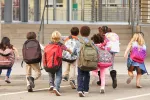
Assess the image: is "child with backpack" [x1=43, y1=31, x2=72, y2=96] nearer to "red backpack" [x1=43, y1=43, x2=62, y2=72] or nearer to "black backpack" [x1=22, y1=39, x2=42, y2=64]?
"red backpack" [x1=43, y1=43, x2=62, y2=72]

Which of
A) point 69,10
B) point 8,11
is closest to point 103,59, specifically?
point 8,11

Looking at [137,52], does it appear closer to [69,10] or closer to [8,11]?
[8,11]

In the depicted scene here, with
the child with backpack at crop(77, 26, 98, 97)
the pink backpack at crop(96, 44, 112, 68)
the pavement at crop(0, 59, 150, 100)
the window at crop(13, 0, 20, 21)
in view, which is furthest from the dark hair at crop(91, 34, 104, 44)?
the window at crop(13, 0, 20, 21)

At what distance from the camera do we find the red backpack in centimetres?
1080

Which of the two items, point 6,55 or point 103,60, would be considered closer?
point 103,60

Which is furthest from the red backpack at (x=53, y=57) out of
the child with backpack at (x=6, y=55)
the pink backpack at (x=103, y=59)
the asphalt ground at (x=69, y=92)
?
the child with backpack at (x=6, y=55)

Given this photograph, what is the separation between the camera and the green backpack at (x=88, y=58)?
10547mm

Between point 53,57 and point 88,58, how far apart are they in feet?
2.80

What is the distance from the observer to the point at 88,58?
10547mm

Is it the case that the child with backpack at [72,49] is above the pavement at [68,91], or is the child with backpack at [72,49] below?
above

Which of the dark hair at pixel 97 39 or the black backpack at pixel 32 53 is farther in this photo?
the dark hair at pixel 97 39

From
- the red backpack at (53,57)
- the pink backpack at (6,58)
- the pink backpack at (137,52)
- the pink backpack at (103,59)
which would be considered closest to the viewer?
the red backpack at (53,57)

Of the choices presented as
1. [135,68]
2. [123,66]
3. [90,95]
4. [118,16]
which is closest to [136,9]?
[123,66]

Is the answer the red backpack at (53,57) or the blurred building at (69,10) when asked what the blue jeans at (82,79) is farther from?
the blurred building at (69,10)
